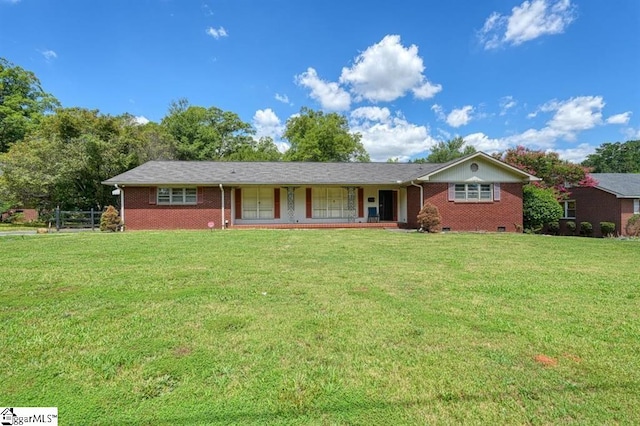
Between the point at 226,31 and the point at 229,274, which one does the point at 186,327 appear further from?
the point at 226,31

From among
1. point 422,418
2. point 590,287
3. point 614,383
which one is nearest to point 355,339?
point 422,418

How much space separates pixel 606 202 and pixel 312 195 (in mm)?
18589

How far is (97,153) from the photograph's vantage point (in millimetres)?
21047

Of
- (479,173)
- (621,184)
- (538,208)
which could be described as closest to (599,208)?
(621,184)

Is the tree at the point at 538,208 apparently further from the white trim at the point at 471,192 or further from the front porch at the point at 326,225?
the front porch at the point at 326,225

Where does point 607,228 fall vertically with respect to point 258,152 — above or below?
below

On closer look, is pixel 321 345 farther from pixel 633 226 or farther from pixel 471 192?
pixel 633 226

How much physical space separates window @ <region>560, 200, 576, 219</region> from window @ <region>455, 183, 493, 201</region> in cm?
1067

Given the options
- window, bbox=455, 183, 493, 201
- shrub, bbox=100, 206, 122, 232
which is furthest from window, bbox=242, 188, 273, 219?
window, bbox=455, 183, 493, 201

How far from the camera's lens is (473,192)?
17203mm

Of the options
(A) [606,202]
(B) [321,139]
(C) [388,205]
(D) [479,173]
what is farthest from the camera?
(B) [321,139]

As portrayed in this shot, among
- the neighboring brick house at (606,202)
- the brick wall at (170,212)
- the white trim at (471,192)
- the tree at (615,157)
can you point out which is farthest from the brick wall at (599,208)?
the tree at (615,157)

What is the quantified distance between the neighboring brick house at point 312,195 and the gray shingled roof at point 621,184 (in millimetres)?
8518

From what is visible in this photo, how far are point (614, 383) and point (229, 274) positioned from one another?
18.0 feet
